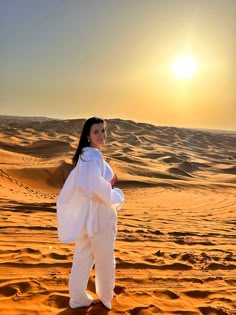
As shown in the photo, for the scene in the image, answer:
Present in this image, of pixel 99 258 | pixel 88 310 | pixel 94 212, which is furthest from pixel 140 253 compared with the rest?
pixel 94 212

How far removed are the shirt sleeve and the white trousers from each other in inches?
8.1

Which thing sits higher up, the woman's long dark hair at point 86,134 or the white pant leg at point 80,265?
the woman's long dark hair at point 86,134

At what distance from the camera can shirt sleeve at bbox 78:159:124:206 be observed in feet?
11.2

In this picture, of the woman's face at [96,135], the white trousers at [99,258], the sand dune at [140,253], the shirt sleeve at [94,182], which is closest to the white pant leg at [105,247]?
the white trousers at [99,258]

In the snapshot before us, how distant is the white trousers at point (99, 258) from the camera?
3600 millimetres

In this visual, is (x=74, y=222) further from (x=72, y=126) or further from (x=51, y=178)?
(x=72, y=126)

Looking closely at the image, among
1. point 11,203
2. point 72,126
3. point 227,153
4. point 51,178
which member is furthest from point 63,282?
point 72,126

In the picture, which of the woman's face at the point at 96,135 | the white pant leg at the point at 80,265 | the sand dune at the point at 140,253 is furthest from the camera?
the sand dune at the point at 140,253

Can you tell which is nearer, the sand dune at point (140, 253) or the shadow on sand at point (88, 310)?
the shadow on sand at point (88, 310)

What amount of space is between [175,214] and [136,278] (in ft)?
16.5

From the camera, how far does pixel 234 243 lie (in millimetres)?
6867

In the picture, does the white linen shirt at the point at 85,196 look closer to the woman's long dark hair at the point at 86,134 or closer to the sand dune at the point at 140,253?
the woman's long dark hair at the point at 86,134

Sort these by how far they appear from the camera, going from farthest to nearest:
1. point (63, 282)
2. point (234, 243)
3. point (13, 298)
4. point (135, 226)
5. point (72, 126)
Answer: point (72, 126)
point (135, 226)
point (234, 243)
point (63, 282)
point (13, 298)

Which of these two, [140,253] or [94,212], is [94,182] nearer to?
[94,212]
